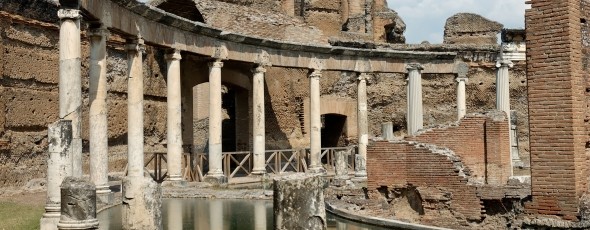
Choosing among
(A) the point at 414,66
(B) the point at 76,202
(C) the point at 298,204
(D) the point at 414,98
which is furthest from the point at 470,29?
(B) the point at 76,202

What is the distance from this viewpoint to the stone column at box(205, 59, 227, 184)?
57.1 ft

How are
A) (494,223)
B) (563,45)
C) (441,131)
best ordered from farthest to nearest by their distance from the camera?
(441,131), (494,223), (563,45)

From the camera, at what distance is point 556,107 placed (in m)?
8.46

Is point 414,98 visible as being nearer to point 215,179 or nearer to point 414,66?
point 414,66

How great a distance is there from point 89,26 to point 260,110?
24.2ft

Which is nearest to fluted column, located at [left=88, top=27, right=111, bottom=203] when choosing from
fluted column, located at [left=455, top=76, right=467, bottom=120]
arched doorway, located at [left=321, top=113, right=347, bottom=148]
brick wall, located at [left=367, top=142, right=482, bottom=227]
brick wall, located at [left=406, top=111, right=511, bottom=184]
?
brick wall, located at [left=367, top=142, right=482, bottom=227]

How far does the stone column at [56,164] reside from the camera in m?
9.12

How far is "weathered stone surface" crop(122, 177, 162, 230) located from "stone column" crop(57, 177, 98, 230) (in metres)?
1.02

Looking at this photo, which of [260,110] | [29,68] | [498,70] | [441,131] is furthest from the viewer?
[498,70]

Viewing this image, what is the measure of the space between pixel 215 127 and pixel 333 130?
8635mm

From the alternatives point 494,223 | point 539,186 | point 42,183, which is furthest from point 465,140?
point 42,183

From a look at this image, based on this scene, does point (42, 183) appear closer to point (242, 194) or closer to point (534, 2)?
point (242, 194)

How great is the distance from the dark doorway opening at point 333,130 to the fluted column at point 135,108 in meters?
11.5

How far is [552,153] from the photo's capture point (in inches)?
333
